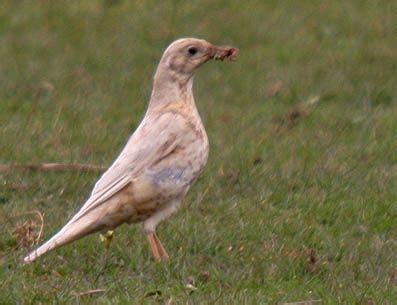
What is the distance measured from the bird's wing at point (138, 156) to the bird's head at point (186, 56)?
1.36 feet

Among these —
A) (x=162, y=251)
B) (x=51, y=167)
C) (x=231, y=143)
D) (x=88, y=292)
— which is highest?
(x=88, y=292)

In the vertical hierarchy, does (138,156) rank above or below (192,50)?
below

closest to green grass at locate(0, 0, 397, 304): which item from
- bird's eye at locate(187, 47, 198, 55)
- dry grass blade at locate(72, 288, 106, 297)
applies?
dry grass blade at locate(72, 288, 106, 297)

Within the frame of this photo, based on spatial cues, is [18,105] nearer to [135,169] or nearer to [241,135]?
[241,135]

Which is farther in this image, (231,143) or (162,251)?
(231,143)

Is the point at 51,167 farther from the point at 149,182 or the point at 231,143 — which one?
the point at 149,182

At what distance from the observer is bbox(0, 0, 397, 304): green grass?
855 cm

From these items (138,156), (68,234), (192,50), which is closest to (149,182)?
(138,156)

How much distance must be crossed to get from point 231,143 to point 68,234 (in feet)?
11.8

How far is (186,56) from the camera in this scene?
30.9ft

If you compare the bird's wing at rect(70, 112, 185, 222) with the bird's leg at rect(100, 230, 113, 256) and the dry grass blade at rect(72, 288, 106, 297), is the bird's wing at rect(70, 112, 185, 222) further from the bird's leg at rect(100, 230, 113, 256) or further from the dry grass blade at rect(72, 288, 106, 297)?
the dry grass blade at rect(72, 288, 106, 297)

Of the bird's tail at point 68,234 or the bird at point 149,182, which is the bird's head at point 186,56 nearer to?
the bird at point 149,182

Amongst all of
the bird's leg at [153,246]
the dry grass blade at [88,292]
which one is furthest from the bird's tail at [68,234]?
the dry grass blade at [88,292]

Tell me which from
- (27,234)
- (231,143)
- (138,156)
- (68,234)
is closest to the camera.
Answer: (68,234)
